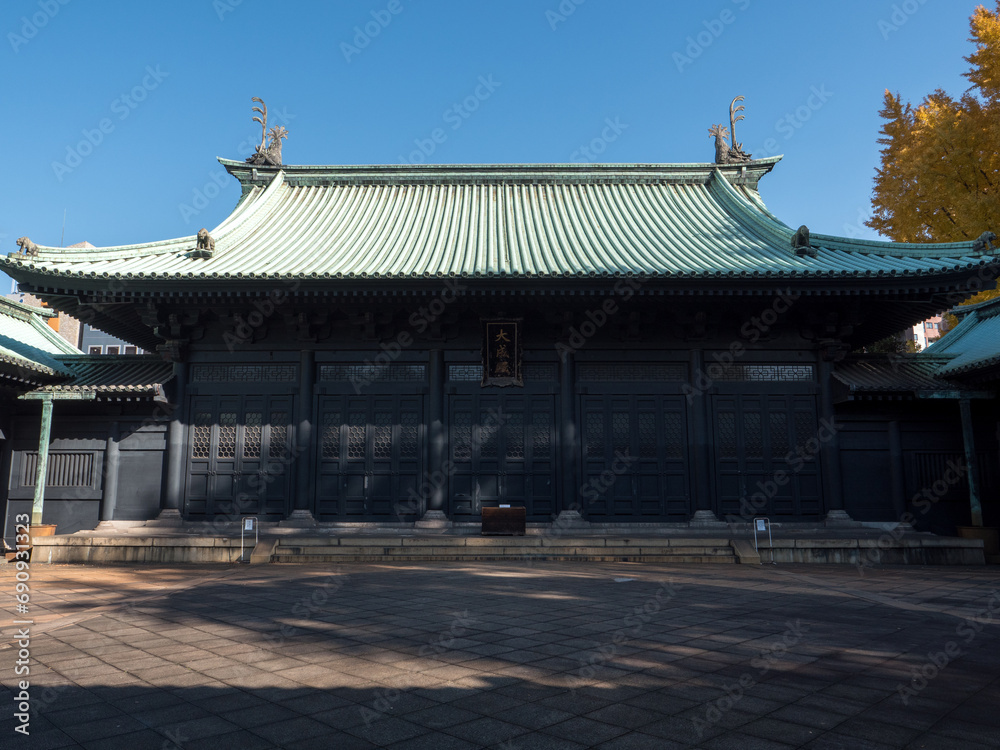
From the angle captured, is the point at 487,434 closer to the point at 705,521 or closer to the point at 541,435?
the point at 541,435

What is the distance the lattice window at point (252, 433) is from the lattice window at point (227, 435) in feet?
0.84

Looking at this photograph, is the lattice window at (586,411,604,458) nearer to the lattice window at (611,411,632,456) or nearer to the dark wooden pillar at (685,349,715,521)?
the lattice window at (611,411,632,456)

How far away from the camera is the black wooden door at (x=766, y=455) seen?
1405 cm

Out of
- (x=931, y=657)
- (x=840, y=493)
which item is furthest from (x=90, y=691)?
(x=840, y=493)

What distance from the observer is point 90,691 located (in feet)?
15.3

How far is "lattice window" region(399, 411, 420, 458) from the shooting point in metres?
14.2

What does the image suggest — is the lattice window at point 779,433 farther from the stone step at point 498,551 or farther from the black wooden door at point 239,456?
the black wooden door at point 239,456

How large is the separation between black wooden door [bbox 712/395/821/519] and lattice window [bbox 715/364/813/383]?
440 millimetres

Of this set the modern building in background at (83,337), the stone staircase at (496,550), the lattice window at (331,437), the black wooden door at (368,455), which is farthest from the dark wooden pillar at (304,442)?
the modern building in background at (83,337)

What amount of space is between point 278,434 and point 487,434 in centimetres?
478

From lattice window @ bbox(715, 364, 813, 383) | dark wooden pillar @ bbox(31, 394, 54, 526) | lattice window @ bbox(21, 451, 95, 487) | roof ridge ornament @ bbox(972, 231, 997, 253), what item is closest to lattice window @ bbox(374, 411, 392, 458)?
lattice window @ bbox(21, 451, 95, 487)

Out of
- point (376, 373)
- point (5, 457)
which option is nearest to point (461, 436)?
point (376, 373)

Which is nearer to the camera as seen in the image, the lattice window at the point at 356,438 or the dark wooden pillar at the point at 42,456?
the dark wooden pillar at the point at 42,456

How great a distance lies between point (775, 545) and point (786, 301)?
5.20m
